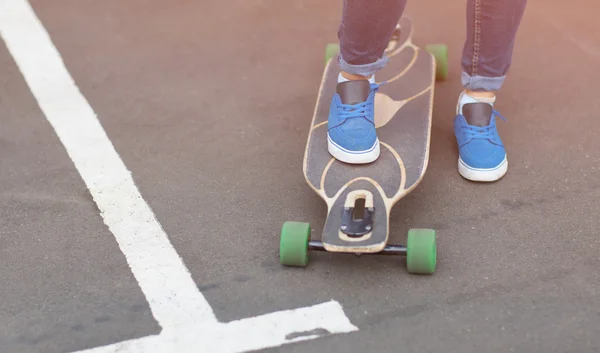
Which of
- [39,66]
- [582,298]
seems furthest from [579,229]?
[39,66]

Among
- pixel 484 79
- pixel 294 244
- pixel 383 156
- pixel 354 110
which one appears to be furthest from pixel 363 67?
pixel 294 244

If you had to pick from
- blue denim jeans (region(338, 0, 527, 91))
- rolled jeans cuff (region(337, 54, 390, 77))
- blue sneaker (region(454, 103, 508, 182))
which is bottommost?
blue sneaker (region(454, 103, 508, 182))

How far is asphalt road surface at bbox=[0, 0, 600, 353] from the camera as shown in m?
2.06

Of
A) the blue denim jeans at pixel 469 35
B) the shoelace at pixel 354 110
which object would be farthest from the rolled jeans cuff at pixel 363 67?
the shoelace at pixel 354 110

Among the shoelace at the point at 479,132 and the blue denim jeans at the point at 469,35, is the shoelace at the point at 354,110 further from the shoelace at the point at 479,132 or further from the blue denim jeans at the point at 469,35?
the shoelace at the point at 479,132

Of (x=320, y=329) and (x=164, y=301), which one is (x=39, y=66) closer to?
(x=164, y=301)

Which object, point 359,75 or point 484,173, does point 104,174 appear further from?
point 484,173

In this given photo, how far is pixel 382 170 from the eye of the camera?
2.43 m

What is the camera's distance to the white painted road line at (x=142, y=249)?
202cm

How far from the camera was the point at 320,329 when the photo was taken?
6.66ft

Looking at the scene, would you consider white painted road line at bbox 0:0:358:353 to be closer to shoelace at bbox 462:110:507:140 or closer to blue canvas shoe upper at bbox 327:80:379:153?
blue canvas shoe upper at bbox 327:80:379:153

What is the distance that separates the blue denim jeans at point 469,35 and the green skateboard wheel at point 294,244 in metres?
0.62

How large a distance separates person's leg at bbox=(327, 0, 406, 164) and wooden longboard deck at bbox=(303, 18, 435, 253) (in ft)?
0.17

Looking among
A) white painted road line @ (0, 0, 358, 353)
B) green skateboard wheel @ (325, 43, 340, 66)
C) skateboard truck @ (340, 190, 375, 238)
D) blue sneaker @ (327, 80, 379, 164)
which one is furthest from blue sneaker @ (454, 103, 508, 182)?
white painted road line @ (0, 0, 358, 353)
